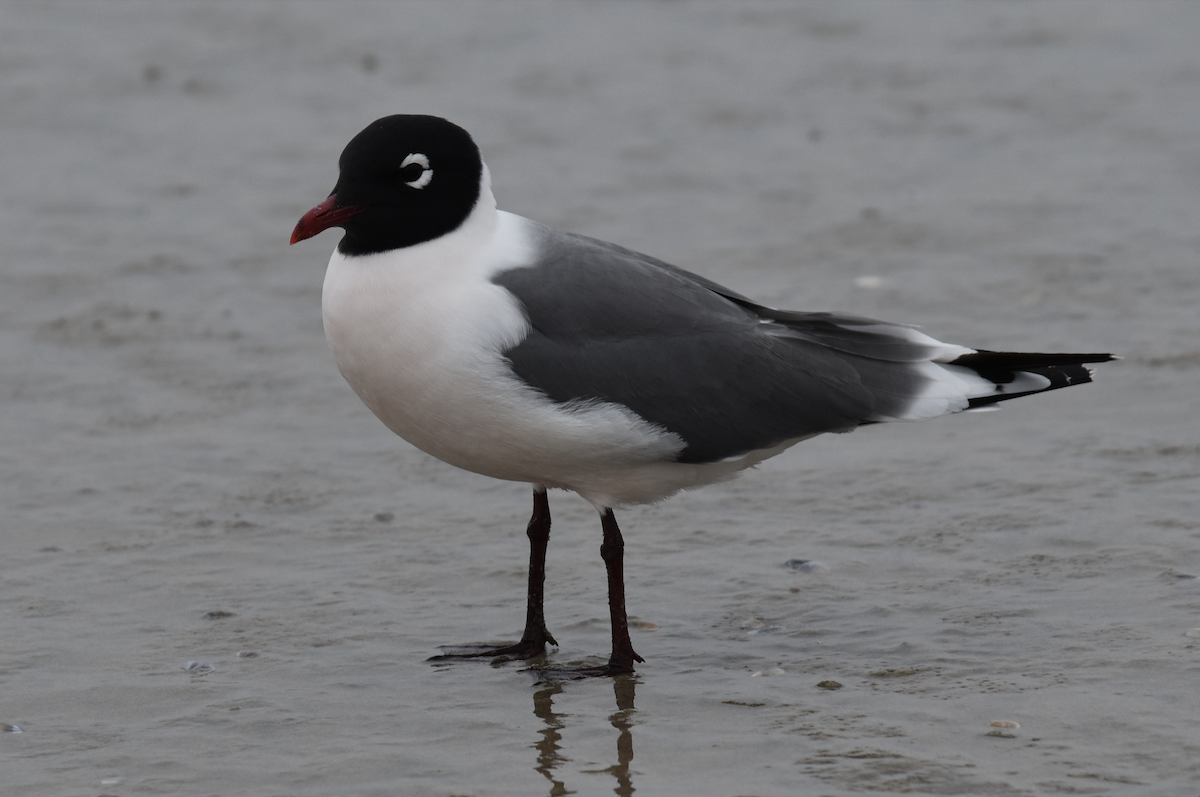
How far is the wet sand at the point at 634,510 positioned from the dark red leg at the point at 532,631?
137mm

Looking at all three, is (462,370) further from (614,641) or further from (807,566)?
(807,566)

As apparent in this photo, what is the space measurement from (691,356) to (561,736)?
1.34m

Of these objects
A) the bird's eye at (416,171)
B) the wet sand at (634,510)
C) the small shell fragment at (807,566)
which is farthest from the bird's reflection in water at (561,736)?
the bird's eye at (416,171)

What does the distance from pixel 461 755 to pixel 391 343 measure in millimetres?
1288

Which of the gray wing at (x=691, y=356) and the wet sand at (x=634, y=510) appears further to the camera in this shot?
the gray wing at (x=691, y=356)

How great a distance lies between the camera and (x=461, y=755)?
5.03 metres

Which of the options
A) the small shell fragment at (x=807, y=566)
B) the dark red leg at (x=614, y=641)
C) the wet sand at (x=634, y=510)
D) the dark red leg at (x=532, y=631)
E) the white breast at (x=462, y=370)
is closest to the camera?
the wet sand at (x=634, y=510)

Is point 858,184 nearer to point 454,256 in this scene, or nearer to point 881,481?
point 881,481

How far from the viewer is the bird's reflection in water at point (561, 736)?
190 inches

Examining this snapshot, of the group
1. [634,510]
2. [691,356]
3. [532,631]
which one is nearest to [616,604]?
[532,631]

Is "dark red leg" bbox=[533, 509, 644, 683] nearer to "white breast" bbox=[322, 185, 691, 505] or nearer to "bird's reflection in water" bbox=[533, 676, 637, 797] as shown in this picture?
"bird's reflection in water" bbox=[533, 676, 637, 797]

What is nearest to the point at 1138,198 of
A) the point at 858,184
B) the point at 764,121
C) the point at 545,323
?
the point at 858,184

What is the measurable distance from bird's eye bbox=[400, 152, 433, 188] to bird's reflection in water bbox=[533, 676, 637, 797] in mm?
1688

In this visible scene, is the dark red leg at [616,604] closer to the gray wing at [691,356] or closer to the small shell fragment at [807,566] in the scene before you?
the gray wing at [691,356]
